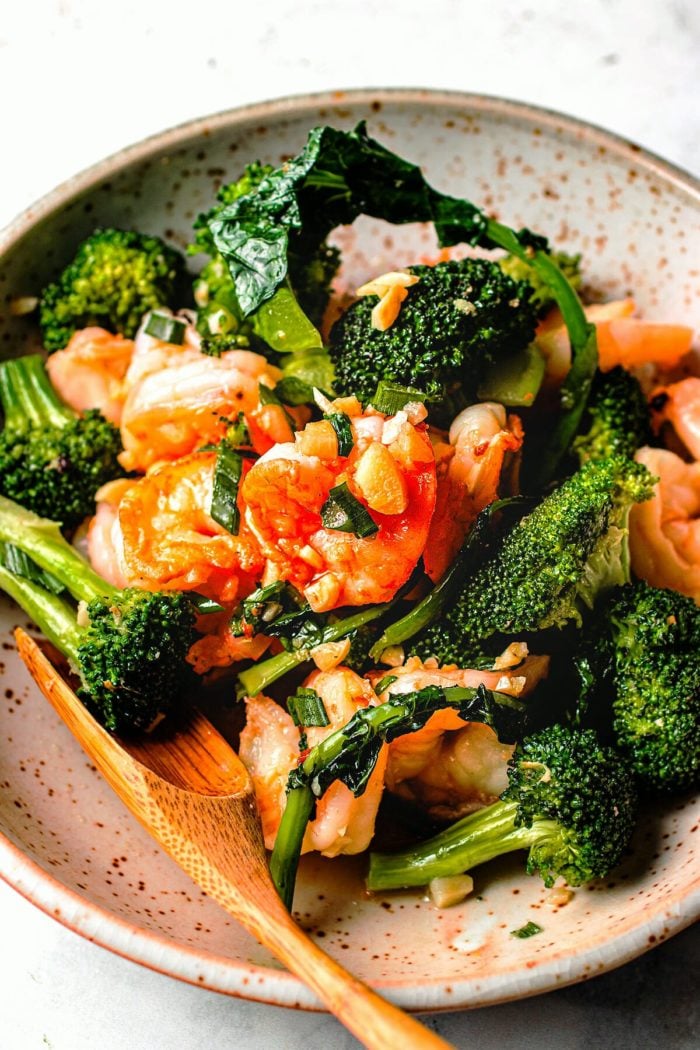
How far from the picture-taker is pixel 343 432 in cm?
247

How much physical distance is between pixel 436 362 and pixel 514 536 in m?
0.47

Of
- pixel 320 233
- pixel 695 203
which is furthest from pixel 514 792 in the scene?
pixel 695 203

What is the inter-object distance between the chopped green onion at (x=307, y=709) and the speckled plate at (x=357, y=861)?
0.39 m

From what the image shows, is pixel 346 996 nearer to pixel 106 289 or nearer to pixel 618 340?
pixel 618 340

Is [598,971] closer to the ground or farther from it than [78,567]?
closer to the ground

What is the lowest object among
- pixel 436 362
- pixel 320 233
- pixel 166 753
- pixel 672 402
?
pixel 672 402

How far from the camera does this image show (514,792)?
2426mm

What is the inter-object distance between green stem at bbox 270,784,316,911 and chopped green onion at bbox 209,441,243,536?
2.09 ft

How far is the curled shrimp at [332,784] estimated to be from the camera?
95.6 inches

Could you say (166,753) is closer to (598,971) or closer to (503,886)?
(503,886)

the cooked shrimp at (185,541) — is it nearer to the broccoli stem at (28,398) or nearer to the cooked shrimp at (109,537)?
the cooked shrimp at (109,537)

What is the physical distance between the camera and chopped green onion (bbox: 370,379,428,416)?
8.34 feet

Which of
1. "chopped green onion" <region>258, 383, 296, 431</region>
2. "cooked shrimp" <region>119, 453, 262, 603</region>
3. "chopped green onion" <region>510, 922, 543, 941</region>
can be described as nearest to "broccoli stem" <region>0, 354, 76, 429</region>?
"cooked shrimp" <region>119, 453, 262, 603</region>

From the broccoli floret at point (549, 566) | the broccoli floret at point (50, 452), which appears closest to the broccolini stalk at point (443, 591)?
the broccoli floret at point (549, 566)
